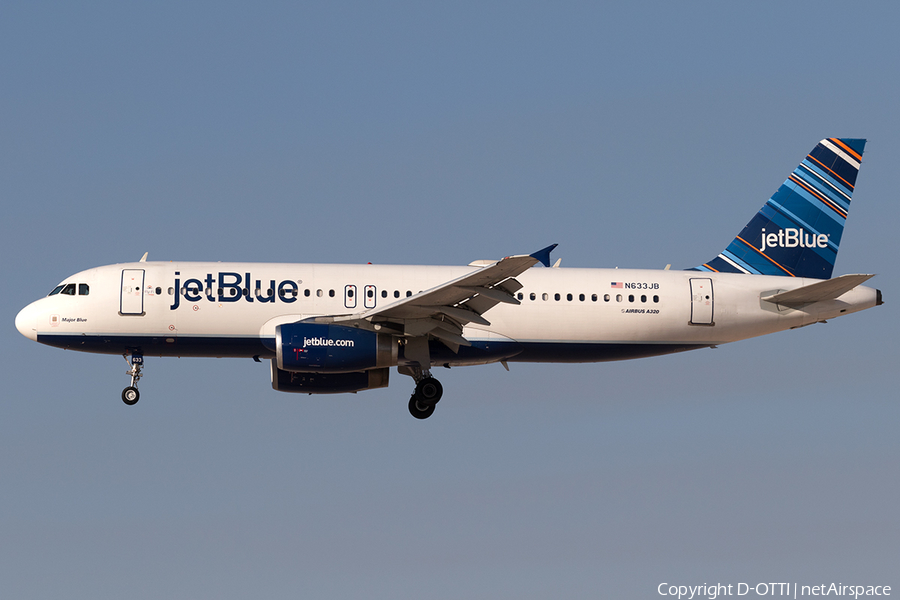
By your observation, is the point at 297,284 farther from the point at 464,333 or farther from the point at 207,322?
the point at 464,333

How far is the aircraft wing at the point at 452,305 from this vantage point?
29359mm

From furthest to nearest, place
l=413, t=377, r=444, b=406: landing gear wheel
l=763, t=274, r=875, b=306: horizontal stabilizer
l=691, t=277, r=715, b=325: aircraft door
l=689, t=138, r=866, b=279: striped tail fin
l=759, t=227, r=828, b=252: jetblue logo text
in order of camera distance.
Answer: l=759, t=227, r=828, b=252: jetblue logo text
l=689, t=138, r=866, b=279: striped tail fin
l=691, t=277, r=715, b=325: aircraft door
l=413, t=377, r=444, b=406: landing gear wheel
l=763, t=274, r=875, b=306: horizontal stabilizer

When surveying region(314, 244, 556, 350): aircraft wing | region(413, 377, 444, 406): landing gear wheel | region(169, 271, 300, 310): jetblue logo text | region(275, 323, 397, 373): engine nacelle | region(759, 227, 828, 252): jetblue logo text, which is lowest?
region(413, 377, 444, 406): landing gear wheel

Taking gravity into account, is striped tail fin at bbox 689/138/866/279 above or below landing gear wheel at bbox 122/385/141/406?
above

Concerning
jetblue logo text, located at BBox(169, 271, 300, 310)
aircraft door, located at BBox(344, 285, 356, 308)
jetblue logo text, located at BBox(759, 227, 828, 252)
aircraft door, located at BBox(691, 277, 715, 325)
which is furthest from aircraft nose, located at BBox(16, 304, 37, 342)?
jetblue logo text, located at BBox(759, 227, 828, 252)

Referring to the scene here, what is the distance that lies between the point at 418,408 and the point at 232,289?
245 inches

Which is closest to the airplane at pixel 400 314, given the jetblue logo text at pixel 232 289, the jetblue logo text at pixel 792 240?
the jetblue logo text at pixel 232 289

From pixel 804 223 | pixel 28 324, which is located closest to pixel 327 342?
pixel 28 324

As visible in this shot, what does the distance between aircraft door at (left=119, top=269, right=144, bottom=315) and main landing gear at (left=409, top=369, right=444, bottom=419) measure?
7976mm

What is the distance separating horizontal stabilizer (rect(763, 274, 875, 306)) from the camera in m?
33.5

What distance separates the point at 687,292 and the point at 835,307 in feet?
14.4

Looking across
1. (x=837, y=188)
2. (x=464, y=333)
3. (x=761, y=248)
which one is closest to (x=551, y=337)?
(x=464, y=333)

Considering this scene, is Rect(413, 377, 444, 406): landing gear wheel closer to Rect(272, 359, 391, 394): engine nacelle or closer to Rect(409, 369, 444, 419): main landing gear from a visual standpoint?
Rect(409, 369, 444, 419): main landing gear

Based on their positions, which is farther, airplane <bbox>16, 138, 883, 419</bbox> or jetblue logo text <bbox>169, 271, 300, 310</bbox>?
jetblue logo text <bbox>169, 271, 300, 310</bbox>
